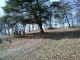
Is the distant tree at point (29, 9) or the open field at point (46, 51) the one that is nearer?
the open field at point (46, 51)

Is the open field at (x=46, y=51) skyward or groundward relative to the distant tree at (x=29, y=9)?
groundward

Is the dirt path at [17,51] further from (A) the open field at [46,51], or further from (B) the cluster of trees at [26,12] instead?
(B) the cluster of trees at [26,12]

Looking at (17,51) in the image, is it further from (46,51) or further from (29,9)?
(29,9)

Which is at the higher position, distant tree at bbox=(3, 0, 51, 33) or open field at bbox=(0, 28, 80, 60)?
distant tree at bbox=(3, 0, 51, 33)

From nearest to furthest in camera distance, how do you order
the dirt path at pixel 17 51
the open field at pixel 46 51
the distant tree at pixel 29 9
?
the open field at pixel 46 51
the dirt path at pixel 17 51
the distant tree at pixel 29 9

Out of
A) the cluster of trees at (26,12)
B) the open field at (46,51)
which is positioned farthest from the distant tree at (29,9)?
the open field at (46,51)

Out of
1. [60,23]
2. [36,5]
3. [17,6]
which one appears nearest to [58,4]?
[36,5]

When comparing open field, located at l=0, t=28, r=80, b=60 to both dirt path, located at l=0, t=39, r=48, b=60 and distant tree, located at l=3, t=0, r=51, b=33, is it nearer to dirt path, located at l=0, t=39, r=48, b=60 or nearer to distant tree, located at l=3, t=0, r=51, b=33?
dirt path, located at l=0, t=39, r=48, b=60

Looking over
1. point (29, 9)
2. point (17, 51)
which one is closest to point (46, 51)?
point (17, 51)

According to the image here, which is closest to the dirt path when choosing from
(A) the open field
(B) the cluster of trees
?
(A) the open field

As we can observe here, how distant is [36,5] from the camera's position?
33938 mm

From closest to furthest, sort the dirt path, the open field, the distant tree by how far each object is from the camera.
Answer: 1. the open field
2. the dirt path
3. the distant tree

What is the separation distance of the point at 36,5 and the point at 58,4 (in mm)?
4302

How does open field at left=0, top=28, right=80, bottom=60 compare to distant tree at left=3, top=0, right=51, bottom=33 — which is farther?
distant tree at left=3, top=0, right=51, bottom=33
